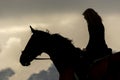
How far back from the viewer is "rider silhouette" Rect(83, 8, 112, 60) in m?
19.9

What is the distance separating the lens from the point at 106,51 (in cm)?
1991

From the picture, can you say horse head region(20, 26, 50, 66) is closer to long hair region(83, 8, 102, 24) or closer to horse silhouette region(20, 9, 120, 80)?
horse silhouette region(20, 9, 120, 80)

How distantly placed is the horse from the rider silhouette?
0.42 meters

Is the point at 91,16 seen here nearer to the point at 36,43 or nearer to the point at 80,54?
the point at 80,54

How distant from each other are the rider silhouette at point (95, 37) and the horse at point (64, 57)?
421mm

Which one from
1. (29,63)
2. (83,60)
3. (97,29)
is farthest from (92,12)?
(29,63)

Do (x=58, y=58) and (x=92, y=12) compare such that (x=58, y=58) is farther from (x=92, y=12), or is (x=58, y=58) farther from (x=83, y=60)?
(x=92, y=12)

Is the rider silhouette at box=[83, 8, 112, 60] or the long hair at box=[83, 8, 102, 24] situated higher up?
the long hair at box=[83, 8, 102, 24]

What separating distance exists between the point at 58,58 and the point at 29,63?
1.59m

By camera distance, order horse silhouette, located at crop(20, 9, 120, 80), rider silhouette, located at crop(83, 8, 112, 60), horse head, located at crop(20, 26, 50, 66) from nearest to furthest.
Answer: horse silhouette, located at crop(20, 9, 120, 80) < rider silhouette, located at crop(83, 8, 112, 60) < horse head, located at crop(20, 26, 50, 66)

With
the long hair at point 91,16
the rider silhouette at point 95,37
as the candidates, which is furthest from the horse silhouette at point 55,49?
the long hair at point 91,16

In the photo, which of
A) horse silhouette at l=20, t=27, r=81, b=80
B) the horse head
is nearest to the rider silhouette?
horse silhouette at l=20, t=27, r=81, b=80

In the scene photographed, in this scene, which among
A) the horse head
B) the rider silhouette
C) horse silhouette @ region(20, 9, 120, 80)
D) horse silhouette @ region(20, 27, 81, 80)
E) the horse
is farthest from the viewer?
the horse head

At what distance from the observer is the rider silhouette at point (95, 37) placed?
65.2ft
